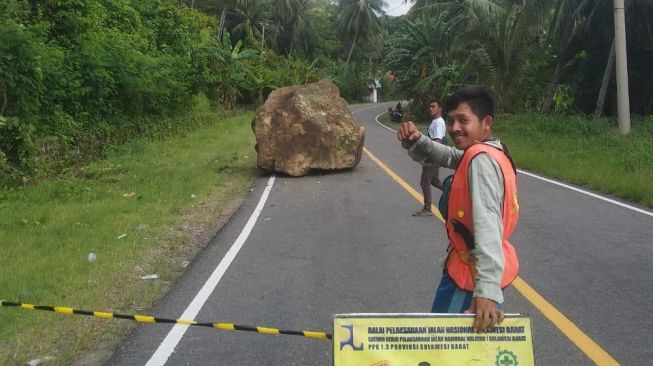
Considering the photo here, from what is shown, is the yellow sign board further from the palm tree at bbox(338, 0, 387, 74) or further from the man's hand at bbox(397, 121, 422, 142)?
the palm tree at bbox(338, 0, 387, 74)

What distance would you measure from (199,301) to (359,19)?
66.8 metres

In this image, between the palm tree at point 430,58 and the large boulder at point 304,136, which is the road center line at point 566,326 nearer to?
the large boulder at point 304,136

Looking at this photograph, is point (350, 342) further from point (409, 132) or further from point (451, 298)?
point (409, 132)

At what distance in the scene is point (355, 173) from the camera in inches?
625

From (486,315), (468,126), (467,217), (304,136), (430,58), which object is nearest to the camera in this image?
(486,315)

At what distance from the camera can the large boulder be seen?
15.6m

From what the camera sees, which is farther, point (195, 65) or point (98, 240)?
point (195, 65)

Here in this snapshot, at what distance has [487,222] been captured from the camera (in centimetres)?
253

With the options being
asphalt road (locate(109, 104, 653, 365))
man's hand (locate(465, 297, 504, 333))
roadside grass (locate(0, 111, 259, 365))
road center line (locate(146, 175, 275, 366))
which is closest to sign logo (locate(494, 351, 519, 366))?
man's hand (locate(465, 297, 504, 333))

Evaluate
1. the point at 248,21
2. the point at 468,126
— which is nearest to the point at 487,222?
the point at 468,126

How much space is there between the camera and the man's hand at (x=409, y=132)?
293cm

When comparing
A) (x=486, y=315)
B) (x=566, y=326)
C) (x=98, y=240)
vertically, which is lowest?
(x=98, y=240)

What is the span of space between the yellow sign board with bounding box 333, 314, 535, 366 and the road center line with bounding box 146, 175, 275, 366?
8.02ft

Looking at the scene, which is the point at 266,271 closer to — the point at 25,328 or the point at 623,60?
the point at 25,328
